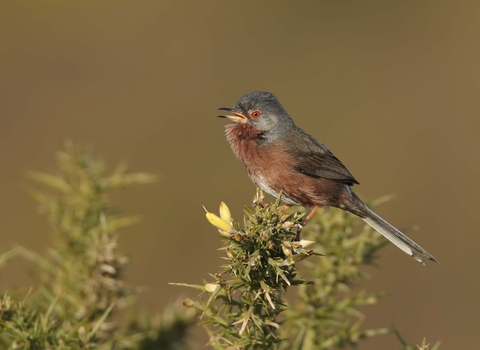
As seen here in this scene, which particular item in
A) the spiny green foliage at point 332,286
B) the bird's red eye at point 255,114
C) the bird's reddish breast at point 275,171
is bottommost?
the spiny green foliage at point 332,286

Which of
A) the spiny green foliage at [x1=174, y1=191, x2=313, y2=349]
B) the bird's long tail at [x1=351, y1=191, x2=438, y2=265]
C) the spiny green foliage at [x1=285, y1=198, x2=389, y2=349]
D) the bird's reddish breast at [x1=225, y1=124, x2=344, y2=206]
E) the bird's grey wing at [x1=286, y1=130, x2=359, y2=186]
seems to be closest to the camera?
the spiny green foliage at [x1=174, y1=191, x2=313, y2=349]

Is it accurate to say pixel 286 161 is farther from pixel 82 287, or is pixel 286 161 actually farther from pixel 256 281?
pixel 256 281

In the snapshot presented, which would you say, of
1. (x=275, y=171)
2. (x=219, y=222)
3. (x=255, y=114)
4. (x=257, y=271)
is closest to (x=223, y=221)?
(x=219, y=222)

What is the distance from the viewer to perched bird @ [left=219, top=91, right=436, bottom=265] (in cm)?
458

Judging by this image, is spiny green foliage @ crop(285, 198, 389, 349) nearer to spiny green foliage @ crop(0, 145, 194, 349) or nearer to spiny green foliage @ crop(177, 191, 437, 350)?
spiny green foliage @ crop(177, 191, 437, 350)

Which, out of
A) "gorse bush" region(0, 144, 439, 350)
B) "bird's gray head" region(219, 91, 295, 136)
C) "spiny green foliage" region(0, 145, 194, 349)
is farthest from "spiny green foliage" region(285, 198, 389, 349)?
"bird's gray head" region(219, 91, 295, 136)

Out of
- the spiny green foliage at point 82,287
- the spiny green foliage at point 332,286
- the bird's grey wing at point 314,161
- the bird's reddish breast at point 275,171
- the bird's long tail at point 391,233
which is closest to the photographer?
the spiny green foliage at point 82,287

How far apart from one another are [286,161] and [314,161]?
0.33 meters

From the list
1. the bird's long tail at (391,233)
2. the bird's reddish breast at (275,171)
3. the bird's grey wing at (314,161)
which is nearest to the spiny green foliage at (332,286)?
the bird's long tail at (391,233)

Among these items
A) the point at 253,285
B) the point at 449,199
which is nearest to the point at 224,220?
the point at 253,285

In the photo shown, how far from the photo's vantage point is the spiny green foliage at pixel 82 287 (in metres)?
2.78

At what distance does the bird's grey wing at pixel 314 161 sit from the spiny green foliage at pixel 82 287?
133 cm

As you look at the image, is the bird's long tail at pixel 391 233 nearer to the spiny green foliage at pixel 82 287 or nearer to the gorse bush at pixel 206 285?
the gorse bush at pixel 206 285

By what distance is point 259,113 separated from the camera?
4.80 m
